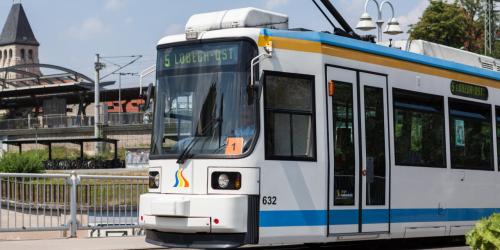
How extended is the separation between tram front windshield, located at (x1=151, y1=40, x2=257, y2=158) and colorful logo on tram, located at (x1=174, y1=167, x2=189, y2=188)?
253mm

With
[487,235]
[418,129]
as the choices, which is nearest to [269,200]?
[487,235]

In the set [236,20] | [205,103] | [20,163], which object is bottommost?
[20,163]

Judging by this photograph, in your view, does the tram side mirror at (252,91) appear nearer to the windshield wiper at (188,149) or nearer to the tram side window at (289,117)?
the tram side window at (289,117)

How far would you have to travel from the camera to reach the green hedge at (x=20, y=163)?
133 feet

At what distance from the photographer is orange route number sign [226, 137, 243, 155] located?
1053 centimetres

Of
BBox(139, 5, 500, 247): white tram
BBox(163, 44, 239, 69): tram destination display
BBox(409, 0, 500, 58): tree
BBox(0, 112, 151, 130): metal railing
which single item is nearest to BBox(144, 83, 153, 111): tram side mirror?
BBox(139, 5, 500, 247): white tram

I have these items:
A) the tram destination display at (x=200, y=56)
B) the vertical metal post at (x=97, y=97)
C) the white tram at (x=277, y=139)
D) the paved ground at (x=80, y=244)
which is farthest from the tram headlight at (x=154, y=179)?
the vertical metal post at (x=97, y=97)

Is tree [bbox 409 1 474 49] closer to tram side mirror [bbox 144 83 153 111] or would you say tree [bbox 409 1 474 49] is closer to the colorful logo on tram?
tram side mirror [bbox 144 83 153 111]

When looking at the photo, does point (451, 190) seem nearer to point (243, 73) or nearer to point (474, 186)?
point (474, 186)

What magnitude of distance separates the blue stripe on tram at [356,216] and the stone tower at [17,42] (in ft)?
600

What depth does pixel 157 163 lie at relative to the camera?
1125 centimetres

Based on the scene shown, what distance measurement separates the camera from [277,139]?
35.4 ft

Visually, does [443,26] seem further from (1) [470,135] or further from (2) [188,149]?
(2) [188,149]

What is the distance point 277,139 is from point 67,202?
5787mm
